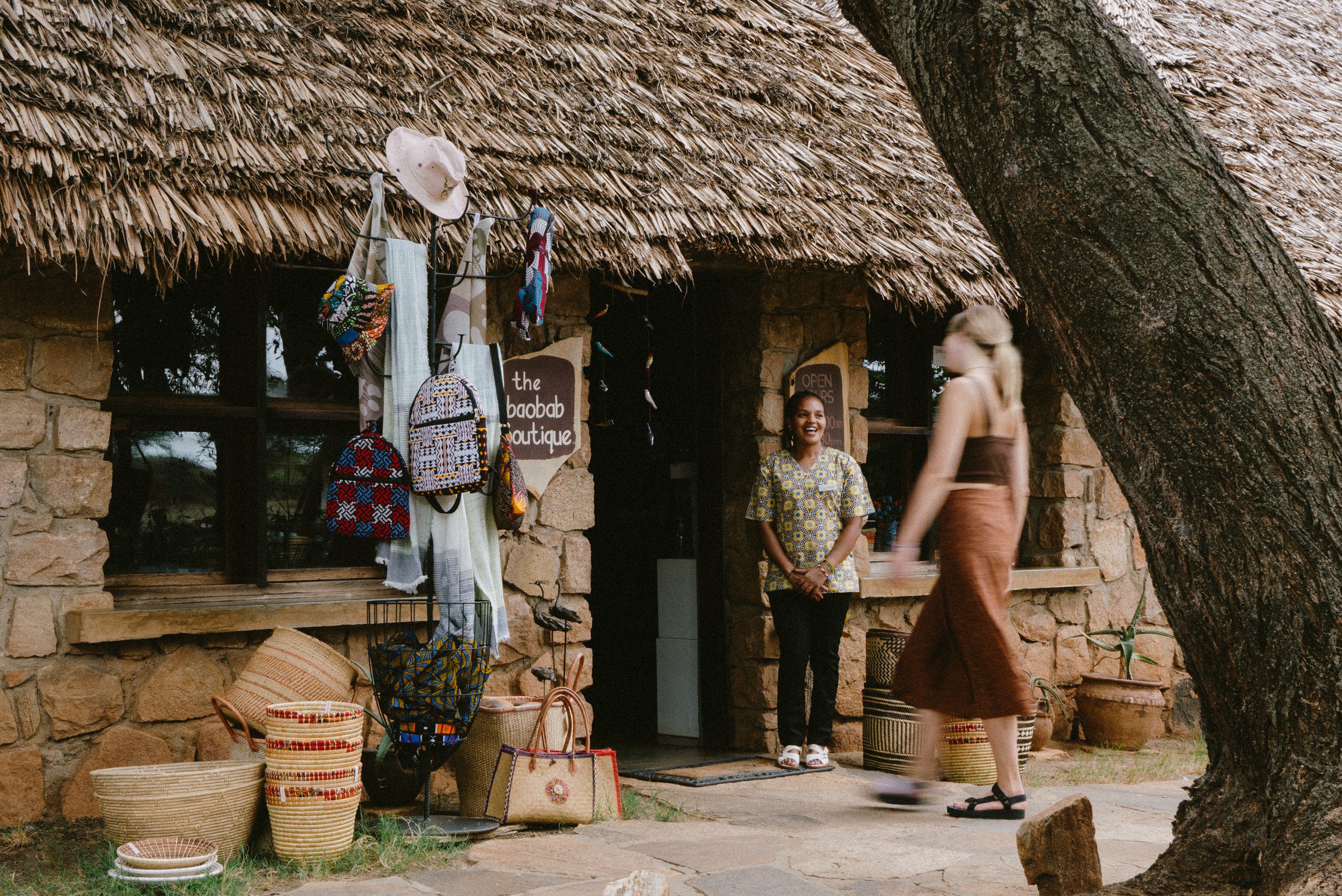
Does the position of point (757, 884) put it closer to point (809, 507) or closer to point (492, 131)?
point (809, 507)

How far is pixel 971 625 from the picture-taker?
4.02 metres

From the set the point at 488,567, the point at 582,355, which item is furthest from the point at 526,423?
the point at 488,567

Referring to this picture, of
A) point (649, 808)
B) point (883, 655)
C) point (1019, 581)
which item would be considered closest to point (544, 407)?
point (649, 808)

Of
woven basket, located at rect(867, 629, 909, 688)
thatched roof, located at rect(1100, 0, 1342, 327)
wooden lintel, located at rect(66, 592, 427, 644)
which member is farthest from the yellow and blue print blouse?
thatched roof, located at rect(1100, 0, 1342, 327)

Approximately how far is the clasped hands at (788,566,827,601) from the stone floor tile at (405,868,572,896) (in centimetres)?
226

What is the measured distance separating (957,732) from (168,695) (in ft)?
10.7

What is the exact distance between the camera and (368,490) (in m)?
4.33

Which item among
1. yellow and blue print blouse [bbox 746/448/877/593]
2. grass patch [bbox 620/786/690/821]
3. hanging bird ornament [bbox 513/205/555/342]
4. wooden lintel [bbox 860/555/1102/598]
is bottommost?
grass patch [bbox 620/786/690/821]

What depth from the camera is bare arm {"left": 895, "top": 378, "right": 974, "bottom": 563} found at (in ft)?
13.0

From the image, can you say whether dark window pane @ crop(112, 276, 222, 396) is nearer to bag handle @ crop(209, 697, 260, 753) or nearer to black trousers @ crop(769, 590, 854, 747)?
bag handle @ crop(209, 697, 260, 753)

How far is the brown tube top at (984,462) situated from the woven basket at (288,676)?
89.2 inches

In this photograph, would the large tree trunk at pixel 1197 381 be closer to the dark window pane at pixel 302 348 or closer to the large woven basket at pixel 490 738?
the large woven basket at pixel 490 738

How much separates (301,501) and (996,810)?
300cm

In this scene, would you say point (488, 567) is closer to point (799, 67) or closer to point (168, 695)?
point (168, 695)
